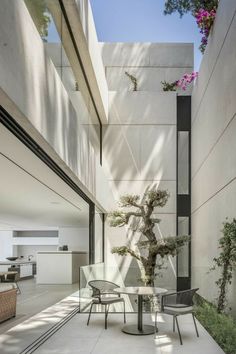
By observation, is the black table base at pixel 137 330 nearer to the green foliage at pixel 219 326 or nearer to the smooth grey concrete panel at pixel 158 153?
the green foliage at pixel 219 326

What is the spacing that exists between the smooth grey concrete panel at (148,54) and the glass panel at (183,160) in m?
2.69

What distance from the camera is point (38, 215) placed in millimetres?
13164

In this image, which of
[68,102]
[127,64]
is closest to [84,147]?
[68,102]

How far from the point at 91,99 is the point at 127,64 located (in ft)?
13.5

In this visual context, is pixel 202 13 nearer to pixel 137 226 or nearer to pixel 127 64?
pixel 127 64

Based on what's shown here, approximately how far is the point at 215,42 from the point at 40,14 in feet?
16.1

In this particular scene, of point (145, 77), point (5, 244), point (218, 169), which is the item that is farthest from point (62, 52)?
point (5, 244)

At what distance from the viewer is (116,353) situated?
4.98 meters

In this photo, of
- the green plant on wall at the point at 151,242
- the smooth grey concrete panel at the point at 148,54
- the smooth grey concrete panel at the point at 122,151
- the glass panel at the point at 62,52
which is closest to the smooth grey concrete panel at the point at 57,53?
the glass panel at the point at 62,52

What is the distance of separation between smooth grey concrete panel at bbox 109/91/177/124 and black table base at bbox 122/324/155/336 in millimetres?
6698

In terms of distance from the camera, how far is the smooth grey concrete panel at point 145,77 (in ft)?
42.0

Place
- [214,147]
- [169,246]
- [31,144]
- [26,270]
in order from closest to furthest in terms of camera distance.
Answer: [31,144]
[214,147]
[169,246]
[26,270]

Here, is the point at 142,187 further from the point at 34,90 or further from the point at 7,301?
the point at 34,90

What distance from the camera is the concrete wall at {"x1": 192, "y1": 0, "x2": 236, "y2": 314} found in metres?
6.57
